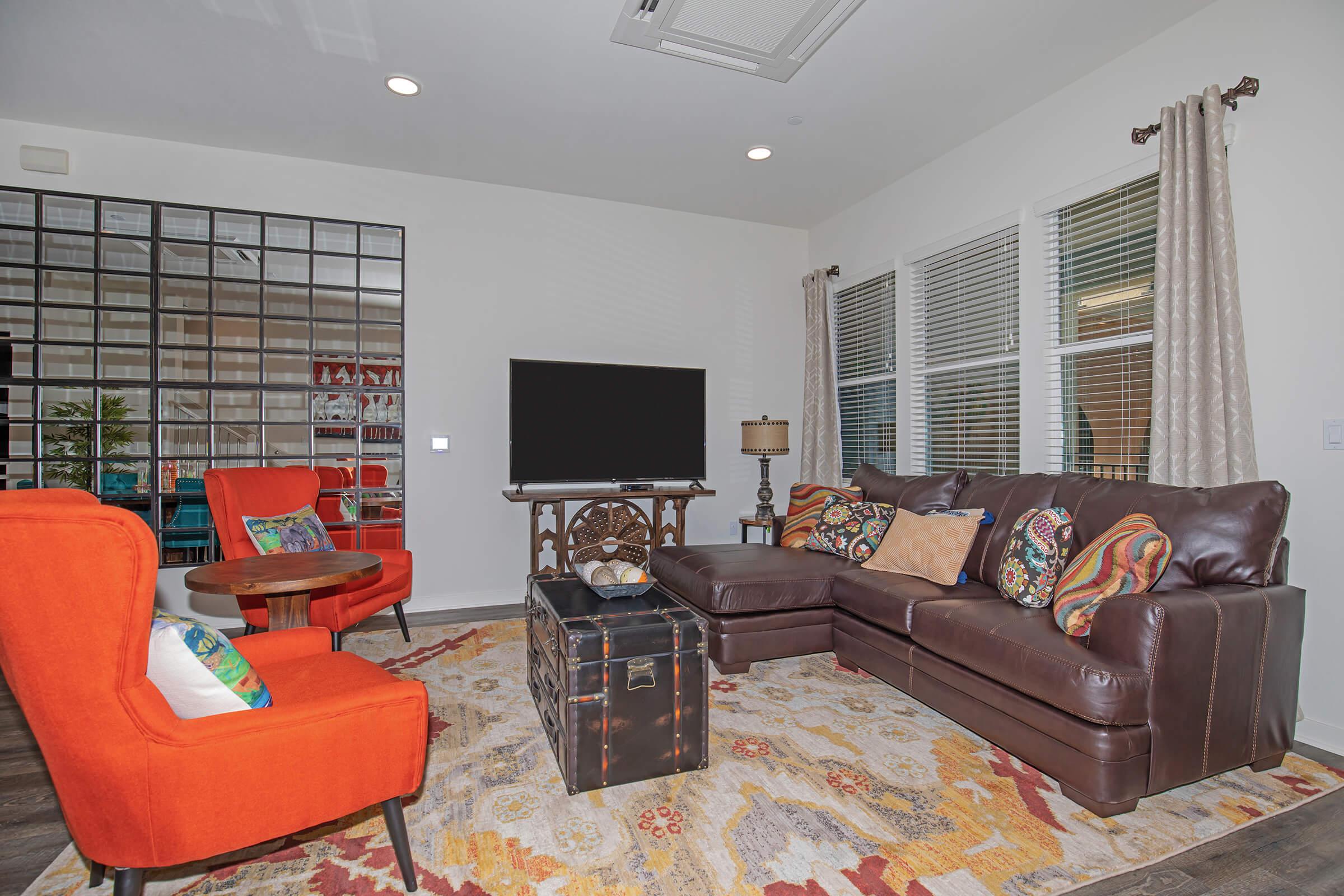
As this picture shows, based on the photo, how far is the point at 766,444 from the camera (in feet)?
15.3

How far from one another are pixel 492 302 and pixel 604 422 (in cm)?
115

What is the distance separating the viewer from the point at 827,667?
3.11m

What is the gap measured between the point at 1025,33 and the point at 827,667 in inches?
119

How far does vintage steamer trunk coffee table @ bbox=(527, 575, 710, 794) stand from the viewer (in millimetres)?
1946

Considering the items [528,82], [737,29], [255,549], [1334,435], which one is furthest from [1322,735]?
[255,549]

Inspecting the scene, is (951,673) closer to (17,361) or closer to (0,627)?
(0,627)

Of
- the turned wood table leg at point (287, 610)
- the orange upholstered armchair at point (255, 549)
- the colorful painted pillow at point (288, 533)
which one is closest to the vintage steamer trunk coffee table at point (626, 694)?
the turned wood table leg at point (287, 610)

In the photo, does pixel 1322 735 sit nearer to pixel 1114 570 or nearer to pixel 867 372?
pixel 1114 570

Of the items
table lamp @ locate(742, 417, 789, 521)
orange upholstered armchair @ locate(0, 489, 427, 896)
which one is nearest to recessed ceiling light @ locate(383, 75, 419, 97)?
orange upholstered armchair @ locate(0, 489, 427, 896)

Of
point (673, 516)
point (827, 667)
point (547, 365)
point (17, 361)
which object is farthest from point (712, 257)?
point (17, 361)

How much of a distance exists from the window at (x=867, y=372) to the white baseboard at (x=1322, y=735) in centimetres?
243

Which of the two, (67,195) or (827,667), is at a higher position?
(67,195)

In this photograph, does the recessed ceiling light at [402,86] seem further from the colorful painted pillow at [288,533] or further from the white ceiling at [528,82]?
the colorful painted pillow at [288,533]

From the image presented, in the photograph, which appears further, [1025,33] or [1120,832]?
[1025,33]
